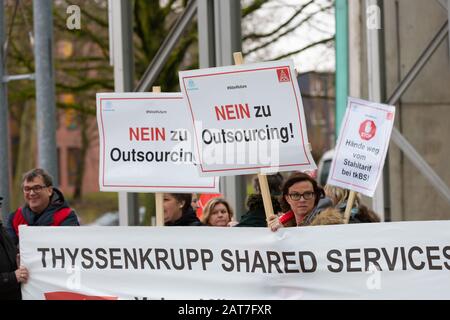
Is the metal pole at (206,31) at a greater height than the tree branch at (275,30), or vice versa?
the tree branch at (275,30)

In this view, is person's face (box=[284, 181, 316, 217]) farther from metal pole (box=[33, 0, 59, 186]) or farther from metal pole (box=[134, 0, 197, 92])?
metal pole (box=[33, 0, 59, 186])

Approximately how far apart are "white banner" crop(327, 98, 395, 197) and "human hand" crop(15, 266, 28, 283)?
2068mm

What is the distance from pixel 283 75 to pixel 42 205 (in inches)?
83.8

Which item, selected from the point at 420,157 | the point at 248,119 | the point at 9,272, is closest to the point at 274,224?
the point at 248,119

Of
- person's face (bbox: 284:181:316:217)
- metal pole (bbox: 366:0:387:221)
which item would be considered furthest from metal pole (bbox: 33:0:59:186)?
person's face (bbox: 284:181:316:217)

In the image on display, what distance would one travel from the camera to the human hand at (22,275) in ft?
23.7

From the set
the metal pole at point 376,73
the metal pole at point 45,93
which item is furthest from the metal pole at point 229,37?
the metal pole at point 376,73

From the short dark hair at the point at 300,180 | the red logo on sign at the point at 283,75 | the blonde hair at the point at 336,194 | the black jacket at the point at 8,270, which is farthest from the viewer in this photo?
the blonde hair at the point at 336,194

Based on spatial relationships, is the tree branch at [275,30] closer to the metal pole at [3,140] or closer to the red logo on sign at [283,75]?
the metal pole at [3,140]

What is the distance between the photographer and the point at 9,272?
732cm

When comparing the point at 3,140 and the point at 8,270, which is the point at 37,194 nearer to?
the point at 8,270

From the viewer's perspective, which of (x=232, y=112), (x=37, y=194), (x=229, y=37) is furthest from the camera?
(x=229, y=37)

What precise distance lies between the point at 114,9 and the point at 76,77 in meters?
11.6

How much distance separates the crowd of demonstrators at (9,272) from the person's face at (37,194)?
689 millimetres
